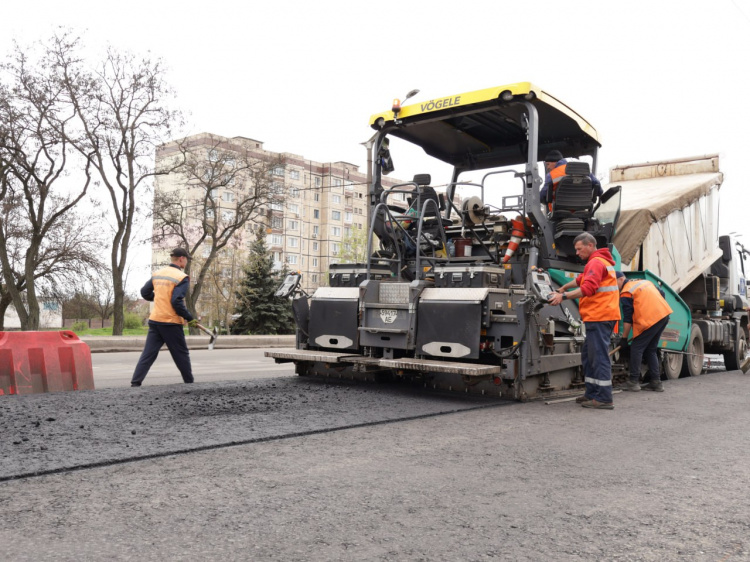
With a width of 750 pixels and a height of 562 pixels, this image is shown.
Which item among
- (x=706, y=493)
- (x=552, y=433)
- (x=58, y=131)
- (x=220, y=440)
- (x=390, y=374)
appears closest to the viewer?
(x=706, y=493)

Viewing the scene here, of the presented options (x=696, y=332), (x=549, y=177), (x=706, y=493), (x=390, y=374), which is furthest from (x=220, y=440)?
(x=696, y=332)

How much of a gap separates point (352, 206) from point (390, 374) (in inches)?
2979

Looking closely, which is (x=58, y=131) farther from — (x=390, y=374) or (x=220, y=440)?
(x=220, y=440)

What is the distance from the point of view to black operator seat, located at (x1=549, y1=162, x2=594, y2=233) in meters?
7.23

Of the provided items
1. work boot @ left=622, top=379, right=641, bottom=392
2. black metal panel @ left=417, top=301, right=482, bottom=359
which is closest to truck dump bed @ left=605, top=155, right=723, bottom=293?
work boot @ left=622, top=379, right=641, bottom=392

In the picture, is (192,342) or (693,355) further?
(192,342)

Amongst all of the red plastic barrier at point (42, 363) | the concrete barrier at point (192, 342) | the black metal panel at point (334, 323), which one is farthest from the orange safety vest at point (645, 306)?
the concrete barrier at point (192, 342)

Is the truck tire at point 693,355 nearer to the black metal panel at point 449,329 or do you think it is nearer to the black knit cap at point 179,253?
the black metal panel at point 449,329

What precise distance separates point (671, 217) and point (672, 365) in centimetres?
218

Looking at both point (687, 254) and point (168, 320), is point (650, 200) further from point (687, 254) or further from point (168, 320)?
point (168, 320)

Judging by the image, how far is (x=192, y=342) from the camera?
21203 millimetres

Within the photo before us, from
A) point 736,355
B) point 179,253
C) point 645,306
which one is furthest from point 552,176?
point 736,355

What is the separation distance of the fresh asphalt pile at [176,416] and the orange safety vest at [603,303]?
4.49 feet

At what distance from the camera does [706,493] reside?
3.74 m
